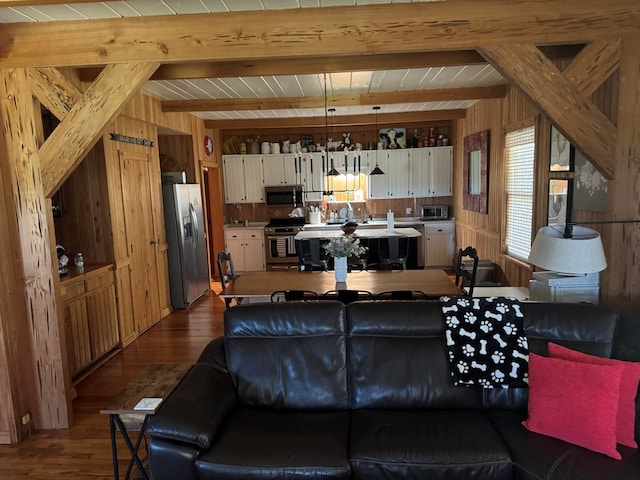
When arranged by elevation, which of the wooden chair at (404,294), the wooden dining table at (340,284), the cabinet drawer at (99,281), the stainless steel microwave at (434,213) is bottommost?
the wooden chair at (404,294)

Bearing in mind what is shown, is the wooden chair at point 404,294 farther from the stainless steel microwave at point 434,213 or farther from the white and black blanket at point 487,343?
the stainless steel microwave at point 434,213

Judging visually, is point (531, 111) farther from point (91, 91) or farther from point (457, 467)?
point (91, 91)

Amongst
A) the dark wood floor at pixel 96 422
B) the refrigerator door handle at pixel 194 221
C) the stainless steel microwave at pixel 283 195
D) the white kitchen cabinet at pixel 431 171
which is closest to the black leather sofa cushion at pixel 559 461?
the dark wood floor at pixel 96 422

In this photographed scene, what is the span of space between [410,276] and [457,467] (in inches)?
92.4

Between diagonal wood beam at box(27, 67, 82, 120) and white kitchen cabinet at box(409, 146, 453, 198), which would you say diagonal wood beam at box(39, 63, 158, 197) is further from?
white kitchen cabinet at box(409, 146, 453, 198)

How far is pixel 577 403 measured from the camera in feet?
6.44

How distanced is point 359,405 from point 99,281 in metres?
3.00

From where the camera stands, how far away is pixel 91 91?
2881 mm

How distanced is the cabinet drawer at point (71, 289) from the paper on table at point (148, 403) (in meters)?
1.82

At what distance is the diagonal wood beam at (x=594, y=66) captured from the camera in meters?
2.68

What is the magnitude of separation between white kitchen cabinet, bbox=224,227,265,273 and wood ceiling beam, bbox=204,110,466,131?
1.87 m

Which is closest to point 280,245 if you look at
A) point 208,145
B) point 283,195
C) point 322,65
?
point 283,195

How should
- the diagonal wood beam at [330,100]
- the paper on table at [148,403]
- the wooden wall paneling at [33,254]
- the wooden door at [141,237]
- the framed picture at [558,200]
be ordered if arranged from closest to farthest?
the paper on table at [148,403], the wooden wall paneling at [33,254], the framed picture at [558,200], the wooden door at [141,237], the diagonal wood beam at [330,100]

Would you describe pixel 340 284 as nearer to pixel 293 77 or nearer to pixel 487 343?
pixel 487 343
